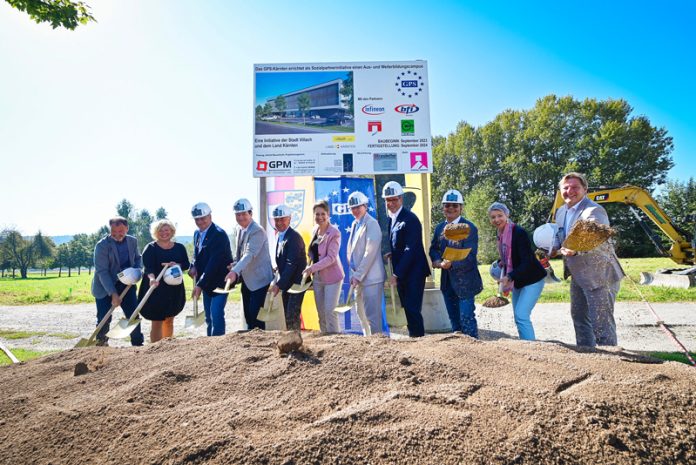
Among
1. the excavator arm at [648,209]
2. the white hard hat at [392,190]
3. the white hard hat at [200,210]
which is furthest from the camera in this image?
the excavator arm at [648,209]

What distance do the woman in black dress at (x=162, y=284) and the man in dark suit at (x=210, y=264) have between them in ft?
0.83

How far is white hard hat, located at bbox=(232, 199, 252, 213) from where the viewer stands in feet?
14.7

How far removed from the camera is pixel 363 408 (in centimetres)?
172

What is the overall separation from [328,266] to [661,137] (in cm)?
3652

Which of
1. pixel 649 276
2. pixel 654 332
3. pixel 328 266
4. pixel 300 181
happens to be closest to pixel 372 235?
pixel 328 266

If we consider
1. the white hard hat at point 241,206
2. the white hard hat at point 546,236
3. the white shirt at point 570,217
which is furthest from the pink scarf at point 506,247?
the white hard hat at point 241,206

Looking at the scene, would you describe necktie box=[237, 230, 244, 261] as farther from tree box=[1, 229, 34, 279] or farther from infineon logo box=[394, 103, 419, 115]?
tree box=[1, 229, 34, 279]

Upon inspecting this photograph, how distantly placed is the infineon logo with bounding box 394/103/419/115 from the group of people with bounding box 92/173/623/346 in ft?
7.76

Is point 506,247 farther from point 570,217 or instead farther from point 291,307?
point 291,307

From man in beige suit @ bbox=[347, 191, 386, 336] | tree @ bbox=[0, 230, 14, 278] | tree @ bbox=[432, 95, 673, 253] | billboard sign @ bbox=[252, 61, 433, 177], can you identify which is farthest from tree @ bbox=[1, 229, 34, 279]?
man in beige suit @ bbox=[347, 191, 386, 336]

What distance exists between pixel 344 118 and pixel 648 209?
8.73 meters

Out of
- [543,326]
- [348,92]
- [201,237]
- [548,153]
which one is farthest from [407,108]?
[548,153]

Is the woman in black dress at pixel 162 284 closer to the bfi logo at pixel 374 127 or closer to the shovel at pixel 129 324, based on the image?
the shovel at pixel 129 324

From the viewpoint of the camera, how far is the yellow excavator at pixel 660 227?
9.46 meters
